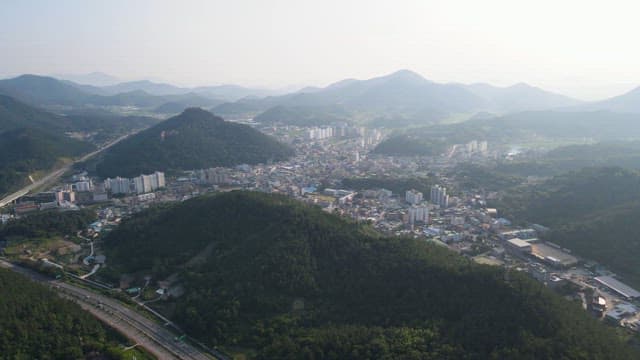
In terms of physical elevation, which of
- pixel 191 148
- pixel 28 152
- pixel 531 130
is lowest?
pixel 531 130

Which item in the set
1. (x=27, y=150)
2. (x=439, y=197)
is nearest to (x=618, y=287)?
(x=439, y=197)

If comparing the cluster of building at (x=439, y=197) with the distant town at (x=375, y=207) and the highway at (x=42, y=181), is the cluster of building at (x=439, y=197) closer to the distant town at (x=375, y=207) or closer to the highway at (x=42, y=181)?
the distant town at (x=375, y=207)

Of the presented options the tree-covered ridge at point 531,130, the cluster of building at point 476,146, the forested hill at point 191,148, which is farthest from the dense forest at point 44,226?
the cluster of building at point 476,146

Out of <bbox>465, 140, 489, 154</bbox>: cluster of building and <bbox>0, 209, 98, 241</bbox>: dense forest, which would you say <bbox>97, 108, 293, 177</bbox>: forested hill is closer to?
<bbox>0, 209, 98, 241</bbox>: dense forest

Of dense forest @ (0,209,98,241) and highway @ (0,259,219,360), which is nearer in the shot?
highway @ (0,259,219,360)

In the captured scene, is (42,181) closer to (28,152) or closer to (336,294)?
(28,152)

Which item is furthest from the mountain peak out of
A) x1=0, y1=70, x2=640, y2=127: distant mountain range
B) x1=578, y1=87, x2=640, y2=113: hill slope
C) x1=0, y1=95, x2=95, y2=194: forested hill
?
x1=0, y1=95, x2=95, y2=194: forested hill
